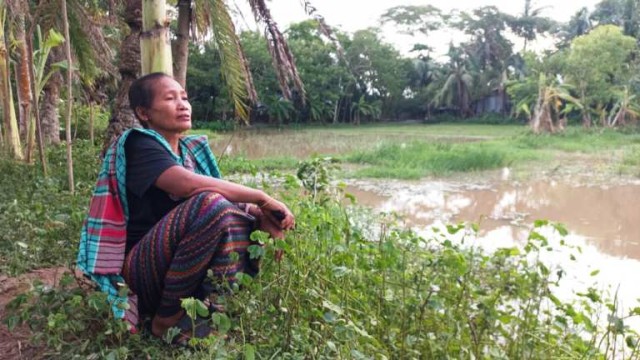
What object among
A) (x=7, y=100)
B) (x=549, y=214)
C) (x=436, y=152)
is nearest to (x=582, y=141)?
(x=436, y=152)

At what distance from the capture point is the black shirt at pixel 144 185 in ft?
5.82

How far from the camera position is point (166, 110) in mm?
1924

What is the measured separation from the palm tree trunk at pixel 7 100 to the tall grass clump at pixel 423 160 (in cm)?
612

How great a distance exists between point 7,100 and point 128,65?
2.25m

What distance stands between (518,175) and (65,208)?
29.5ft

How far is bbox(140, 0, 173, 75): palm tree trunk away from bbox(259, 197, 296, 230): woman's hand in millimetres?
1244

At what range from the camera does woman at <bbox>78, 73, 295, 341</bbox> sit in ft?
5.76

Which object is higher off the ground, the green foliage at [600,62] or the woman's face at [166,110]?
the green foliage at [600,62]

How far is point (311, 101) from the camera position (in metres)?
28.6

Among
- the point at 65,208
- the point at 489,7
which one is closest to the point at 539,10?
the point at 489,7

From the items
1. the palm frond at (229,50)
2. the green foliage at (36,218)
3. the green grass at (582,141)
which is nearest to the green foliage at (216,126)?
the green grass at (582,141)

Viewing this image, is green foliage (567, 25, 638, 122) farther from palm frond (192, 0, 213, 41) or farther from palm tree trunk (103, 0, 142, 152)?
palm tree trunk (103, 0, 142, 152)

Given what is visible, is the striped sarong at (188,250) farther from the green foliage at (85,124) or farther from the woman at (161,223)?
the green foliage at (85,124)

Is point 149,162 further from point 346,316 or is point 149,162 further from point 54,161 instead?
point 54,161
